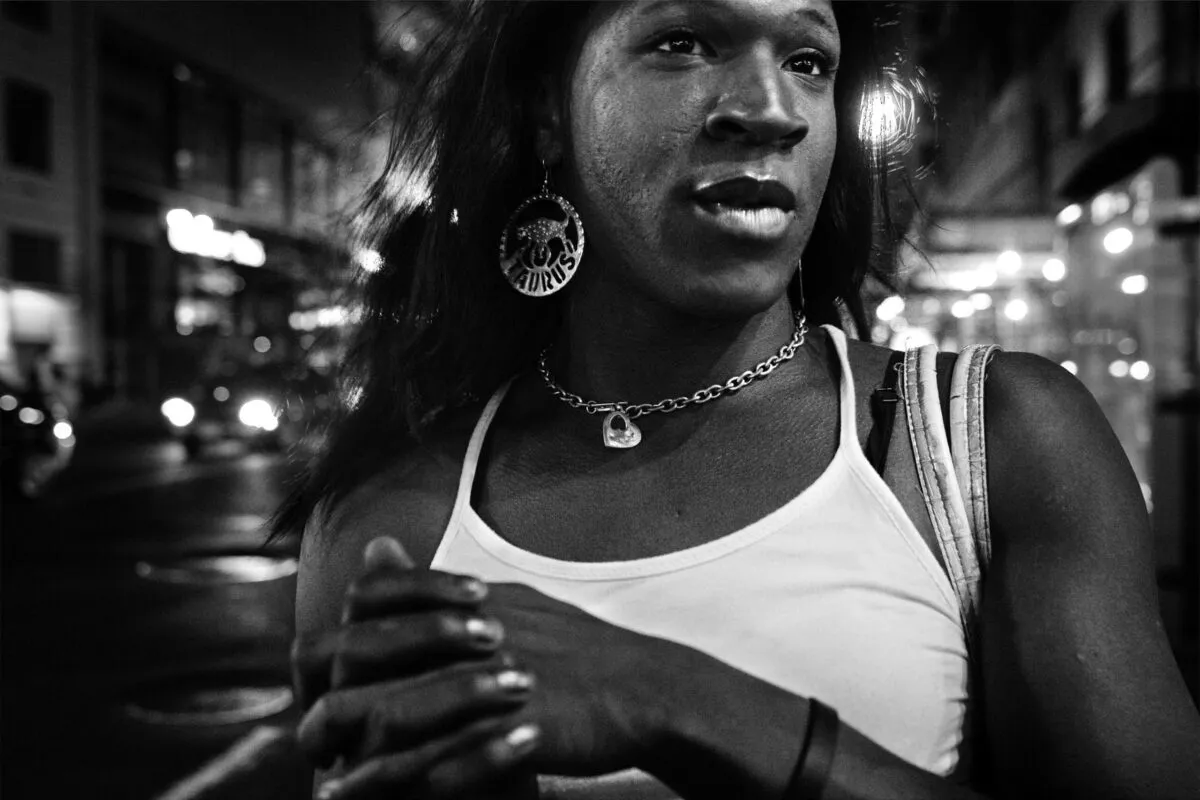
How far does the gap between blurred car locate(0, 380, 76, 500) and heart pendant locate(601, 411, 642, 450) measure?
470 inches

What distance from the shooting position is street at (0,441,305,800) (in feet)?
15.2

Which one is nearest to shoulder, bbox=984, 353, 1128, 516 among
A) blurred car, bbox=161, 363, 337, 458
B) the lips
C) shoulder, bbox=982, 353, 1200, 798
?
shoulder, bbox=982, 353, 1200, 798

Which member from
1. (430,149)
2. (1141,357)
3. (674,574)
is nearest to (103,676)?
(430,149)

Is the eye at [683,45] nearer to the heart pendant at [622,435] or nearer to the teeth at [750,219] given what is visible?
the teeth at [750,219]

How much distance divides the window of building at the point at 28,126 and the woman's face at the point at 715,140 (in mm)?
30219

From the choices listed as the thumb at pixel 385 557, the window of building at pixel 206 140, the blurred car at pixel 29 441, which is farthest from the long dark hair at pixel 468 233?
the window of building at pixel 206 140

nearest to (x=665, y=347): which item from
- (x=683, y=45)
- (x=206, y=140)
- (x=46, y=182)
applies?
(x=683, y=45)

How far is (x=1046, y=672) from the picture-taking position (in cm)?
128

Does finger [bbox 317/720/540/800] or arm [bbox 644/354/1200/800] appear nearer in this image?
finger [bbox 317/720/540/800]

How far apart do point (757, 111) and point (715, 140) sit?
0.21ft

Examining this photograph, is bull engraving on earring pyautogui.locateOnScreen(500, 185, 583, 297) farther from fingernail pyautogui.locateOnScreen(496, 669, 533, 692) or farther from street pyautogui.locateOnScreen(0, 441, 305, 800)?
fingernail pyautogui.locateOnScreen(496, 669, 533, 692)

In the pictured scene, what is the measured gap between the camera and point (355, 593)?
41.5 inches

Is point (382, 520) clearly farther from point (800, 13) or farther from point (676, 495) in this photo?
point (800, 13)

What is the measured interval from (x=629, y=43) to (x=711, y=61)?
4.6 inches
